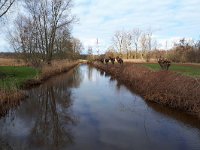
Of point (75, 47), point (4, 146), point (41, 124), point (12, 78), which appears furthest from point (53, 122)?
point (75, 47)

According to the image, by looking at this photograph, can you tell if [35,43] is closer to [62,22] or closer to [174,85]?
[62,22]

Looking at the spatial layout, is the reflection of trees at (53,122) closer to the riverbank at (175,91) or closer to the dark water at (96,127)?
the dark water at (96,127)

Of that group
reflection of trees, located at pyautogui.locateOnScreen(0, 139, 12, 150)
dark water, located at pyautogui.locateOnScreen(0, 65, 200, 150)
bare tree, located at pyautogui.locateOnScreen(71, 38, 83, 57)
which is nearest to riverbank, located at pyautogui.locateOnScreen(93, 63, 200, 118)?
dark water, located at pyautogui.locateOnScreen(0, 65, 200, 150)

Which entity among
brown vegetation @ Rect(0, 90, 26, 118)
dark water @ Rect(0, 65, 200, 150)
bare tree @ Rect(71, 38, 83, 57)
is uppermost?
bare tree @ Rect(71, 38, 83, 57)

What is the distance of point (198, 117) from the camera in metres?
12.2

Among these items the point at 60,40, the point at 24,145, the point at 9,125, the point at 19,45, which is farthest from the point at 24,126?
the point at 60,40

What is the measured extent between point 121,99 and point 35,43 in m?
21.7

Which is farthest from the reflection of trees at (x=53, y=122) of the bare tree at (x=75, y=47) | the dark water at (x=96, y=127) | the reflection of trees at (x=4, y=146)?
the bare tree at (x=75, y=47)

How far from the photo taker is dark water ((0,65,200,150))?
891cm

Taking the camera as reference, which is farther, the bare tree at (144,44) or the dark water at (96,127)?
the bare tree at (144,44)

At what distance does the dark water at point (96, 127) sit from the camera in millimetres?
8914

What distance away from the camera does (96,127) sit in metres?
10.9

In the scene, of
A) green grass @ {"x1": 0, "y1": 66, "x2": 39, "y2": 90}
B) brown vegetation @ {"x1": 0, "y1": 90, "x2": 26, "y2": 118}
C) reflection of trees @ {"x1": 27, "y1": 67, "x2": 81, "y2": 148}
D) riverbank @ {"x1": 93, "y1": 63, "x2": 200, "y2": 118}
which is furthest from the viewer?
green grass @ {"x1": 0, "y1": 66, "x2": 39, "y2": 90}

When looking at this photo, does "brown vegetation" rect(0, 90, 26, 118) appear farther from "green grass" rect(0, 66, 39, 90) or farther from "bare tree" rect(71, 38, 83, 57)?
"bare tree" rect(71, 38, 83, 57)
